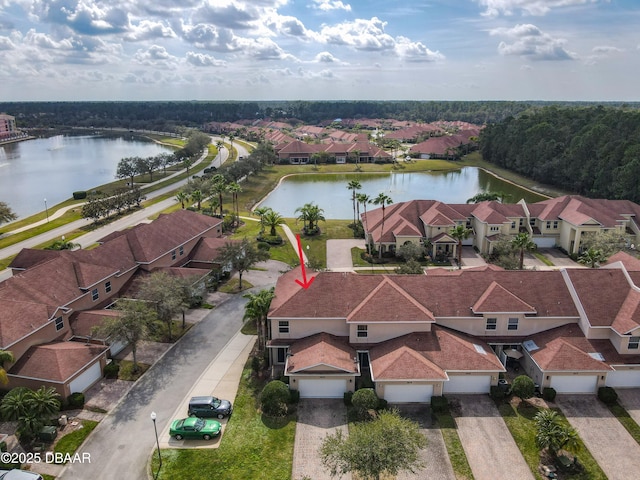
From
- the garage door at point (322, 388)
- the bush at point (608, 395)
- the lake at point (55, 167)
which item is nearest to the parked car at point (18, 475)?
the garage door at point (322, 388)

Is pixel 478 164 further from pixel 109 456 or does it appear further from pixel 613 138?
pixel 109 456

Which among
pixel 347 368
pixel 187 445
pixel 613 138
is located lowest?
pixel 187 445

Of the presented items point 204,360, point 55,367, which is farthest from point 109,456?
point 204,360

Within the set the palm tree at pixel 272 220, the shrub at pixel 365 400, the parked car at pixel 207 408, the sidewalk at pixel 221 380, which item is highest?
the palm tree at pixel 272 220

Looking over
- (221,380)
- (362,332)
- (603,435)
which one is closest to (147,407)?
(221,380)

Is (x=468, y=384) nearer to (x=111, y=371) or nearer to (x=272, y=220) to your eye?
(x=111, y=371)

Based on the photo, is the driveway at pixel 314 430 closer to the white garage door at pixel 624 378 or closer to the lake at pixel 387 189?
the white garage door at pixel 624 378
